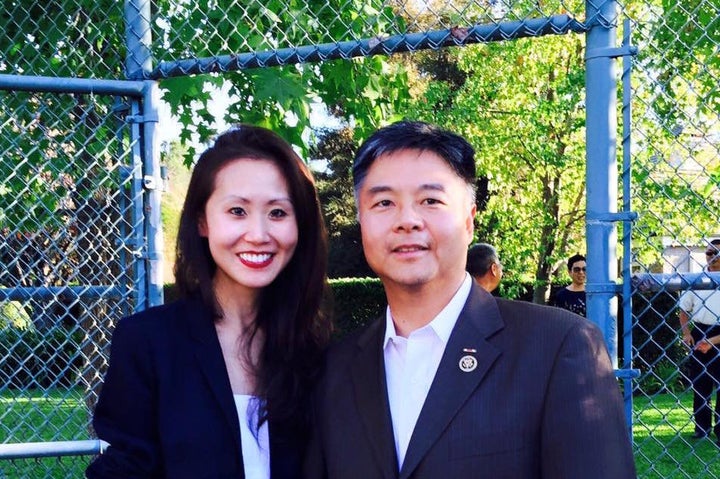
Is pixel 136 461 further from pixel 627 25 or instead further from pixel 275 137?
pixel 627 25

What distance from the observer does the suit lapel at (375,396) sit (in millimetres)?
2117

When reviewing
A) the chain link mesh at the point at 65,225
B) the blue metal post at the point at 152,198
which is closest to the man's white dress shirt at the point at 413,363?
the blue metal post at the point at 152,198

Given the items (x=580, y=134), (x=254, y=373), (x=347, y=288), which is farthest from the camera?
(x=347, y=288)

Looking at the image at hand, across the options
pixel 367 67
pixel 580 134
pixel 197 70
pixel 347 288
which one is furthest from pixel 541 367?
pixel 347 288

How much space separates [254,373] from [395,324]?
1.73 feet

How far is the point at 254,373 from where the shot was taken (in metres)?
2.57

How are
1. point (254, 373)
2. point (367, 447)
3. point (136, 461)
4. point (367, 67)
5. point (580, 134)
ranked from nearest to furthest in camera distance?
point (367, 447) → point (136, 461) → point (254, 373) → point (367, 67) → point (580, 134)

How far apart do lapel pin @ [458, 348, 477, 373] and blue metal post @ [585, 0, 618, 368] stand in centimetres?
80

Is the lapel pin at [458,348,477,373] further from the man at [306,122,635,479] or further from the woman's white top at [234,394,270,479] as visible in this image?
Result: the woman's white top at [234,394,270,479]

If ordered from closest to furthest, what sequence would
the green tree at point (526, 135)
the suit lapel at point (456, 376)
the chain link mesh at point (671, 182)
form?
the suit lapel at point (456, 376)
the chain link mesh at point (671, 182)
the green tree at point (526, 135)

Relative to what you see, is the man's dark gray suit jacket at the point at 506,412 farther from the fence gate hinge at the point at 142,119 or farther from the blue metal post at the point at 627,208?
the fence gate hinge at the point at 142,119

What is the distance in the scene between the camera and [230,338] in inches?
103

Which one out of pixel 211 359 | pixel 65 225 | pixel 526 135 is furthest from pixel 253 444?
pixel 526 135

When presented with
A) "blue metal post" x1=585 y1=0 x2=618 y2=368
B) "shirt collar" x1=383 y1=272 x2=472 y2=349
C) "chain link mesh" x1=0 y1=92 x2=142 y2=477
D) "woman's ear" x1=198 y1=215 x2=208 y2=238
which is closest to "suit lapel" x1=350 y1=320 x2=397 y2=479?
"shirt collar" x1=383 y1=272 x2=472 y2=349
